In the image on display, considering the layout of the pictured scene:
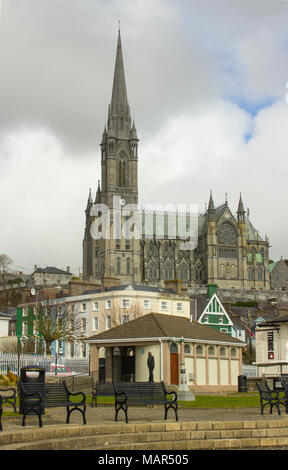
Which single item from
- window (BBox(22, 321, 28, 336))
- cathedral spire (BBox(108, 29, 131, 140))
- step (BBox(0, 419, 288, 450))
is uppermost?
cathedral spire (BBox(108, 29, 131, 140))

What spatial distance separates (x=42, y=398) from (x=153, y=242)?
12318 centimetres

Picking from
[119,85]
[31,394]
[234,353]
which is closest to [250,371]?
[234,353]

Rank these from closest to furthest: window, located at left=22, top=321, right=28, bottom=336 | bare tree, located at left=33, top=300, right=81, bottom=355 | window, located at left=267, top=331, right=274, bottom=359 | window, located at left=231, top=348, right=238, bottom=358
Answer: window, located at left=231, top=348, right=238, bottom=358 → window, located at left=267, top=331, right=274, bottom=359 → bare tree, located at left=33, top=300, right=81, bottom=355 → window, located at left=22, top=321, right=28, bottom=336

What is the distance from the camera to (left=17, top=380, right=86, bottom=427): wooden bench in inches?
599

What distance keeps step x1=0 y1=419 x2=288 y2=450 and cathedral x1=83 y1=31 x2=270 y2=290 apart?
368ft

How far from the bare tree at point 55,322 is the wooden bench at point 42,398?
107 ft

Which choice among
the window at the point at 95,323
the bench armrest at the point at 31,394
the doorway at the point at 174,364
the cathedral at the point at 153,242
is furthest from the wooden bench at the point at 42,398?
the cathedral at the point at 153,242

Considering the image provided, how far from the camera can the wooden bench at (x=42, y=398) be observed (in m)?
15.2

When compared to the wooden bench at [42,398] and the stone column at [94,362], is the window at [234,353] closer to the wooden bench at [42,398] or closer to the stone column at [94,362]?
the stone column at [94,362]

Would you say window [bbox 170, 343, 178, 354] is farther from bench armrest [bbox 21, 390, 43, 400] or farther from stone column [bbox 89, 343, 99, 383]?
bench armrest [bbox 21, 390, 43, 400]

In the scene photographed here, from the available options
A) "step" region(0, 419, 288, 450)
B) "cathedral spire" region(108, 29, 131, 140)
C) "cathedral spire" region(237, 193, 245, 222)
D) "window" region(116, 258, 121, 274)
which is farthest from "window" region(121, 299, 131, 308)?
"cathedral spire" region(108, 29, 131, 140)

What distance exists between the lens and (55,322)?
5322 cm

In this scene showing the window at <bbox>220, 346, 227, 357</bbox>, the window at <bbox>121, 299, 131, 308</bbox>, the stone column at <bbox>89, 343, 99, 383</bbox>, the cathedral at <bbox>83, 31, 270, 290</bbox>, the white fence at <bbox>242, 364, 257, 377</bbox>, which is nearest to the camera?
the stone column at <bbox>89, 343, 99, 383</bbox>

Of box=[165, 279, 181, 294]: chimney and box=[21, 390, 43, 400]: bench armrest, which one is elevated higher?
box=[165, 279, 181, 294]: chimney
